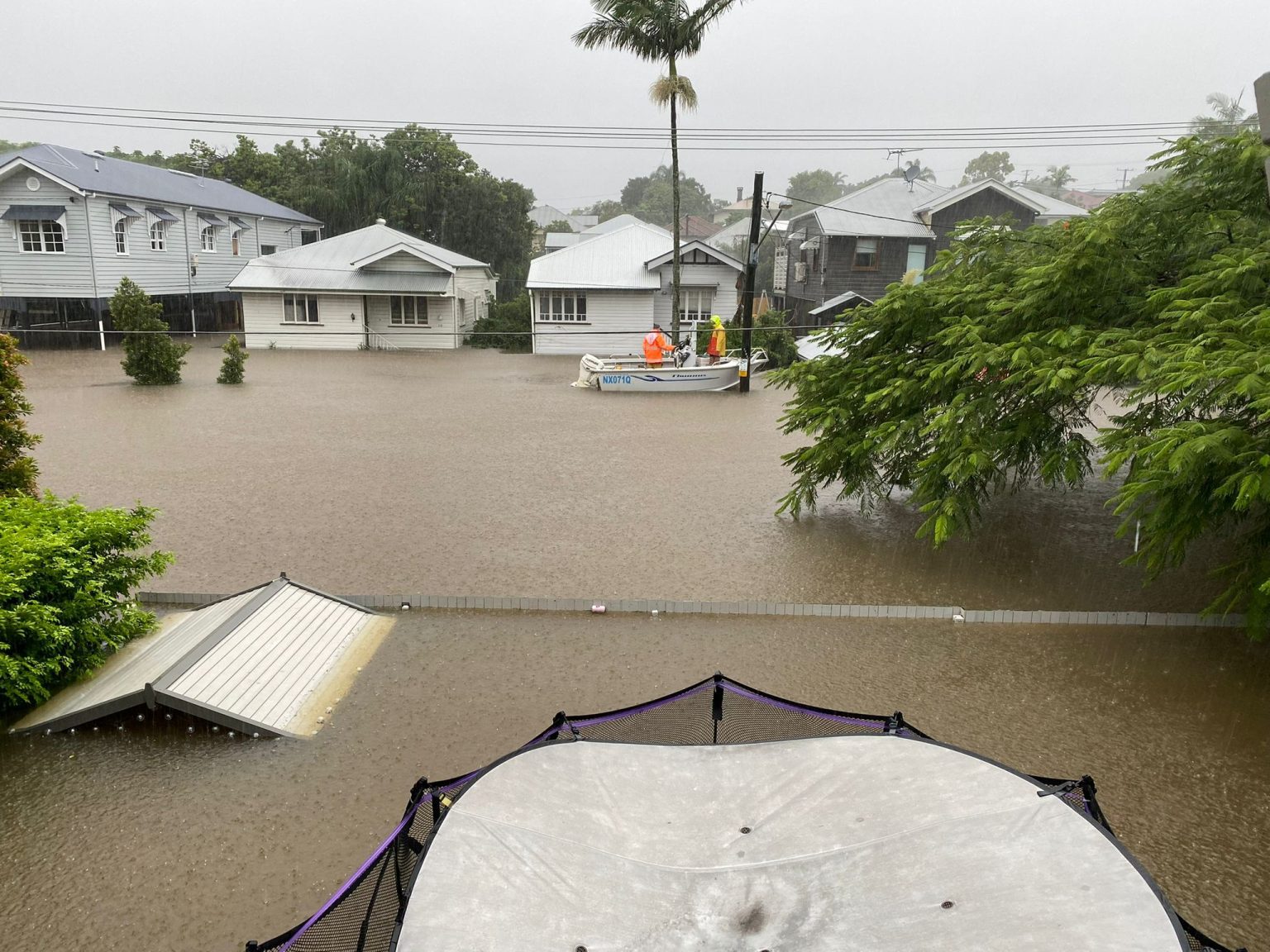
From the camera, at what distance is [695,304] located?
34781 millimetres

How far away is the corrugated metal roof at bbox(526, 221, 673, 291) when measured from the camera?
3306 cm

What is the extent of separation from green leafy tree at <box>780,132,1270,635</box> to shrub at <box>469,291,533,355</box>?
78.9ft

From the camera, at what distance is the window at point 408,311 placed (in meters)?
34.1

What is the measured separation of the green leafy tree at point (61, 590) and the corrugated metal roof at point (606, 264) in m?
26.5

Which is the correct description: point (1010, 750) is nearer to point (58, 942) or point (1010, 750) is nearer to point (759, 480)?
point (58, 942)

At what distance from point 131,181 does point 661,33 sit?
66.2 ft

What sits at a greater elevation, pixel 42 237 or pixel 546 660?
pixel 42 237

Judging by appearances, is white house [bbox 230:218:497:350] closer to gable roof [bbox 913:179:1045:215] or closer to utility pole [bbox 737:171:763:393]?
utility pole [bbox 737:171:763:393]

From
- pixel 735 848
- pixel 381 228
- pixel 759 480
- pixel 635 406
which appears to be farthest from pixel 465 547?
pixel 381 228

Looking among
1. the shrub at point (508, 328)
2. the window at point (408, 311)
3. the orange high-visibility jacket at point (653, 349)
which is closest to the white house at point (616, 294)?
the shrub at point (508, 328)

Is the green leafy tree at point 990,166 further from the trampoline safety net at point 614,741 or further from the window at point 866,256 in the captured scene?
the trampoline safety net at point 614,741

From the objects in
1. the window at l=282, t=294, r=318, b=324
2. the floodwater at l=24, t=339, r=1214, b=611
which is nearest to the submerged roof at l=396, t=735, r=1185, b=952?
the floodwater at l=24, t=339, r=1214, b=611

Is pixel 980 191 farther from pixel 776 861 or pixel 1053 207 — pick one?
pixel 776 861

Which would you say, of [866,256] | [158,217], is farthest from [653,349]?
[158,217]
